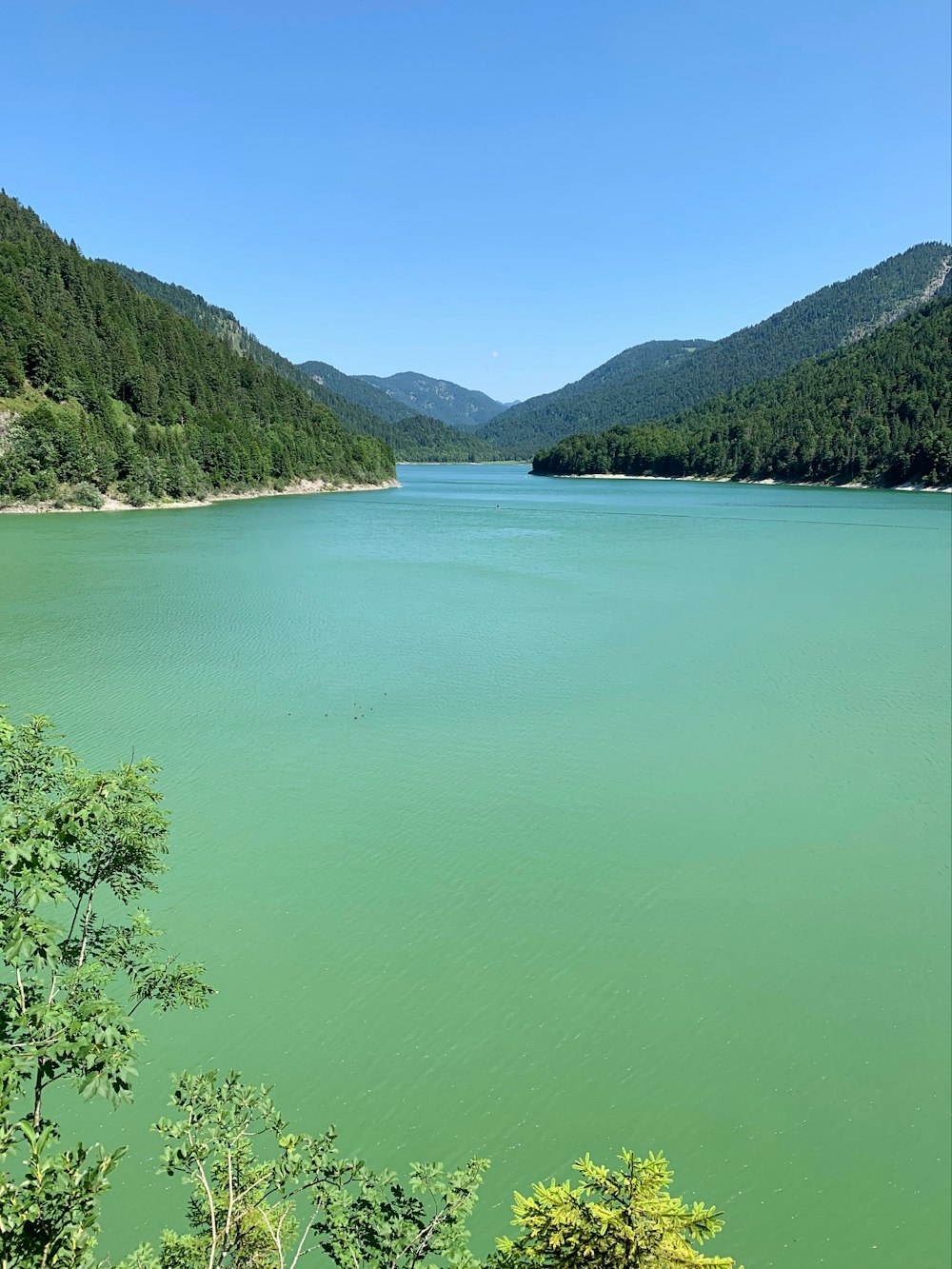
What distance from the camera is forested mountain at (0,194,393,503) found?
2029 inches

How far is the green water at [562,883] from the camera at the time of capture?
213 inches

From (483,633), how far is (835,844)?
11.7 m

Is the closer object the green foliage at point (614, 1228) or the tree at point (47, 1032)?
the tree at point (47, 1032)

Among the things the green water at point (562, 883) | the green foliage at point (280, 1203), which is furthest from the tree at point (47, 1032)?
the green water at point (562, 883)

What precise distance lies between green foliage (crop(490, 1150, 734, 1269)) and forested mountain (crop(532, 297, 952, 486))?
91.1 meters

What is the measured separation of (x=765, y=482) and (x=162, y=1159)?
370 ft

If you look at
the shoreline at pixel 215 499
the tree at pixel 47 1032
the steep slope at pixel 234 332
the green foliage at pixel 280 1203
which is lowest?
the green foliage at pixel 280 1203

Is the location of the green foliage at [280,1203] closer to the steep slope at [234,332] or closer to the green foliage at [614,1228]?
the green foliage at [614,1228]

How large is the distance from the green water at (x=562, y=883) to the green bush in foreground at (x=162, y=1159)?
1.97m

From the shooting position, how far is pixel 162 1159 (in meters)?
3.24

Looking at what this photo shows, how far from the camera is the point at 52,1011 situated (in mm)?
2654

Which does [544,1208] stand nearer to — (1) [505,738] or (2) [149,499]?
(1) [505,738]

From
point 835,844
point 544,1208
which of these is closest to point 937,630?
point 835,844

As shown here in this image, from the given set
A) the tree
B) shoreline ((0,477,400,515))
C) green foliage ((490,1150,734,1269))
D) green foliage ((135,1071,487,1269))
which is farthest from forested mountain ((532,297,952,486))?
the tree
